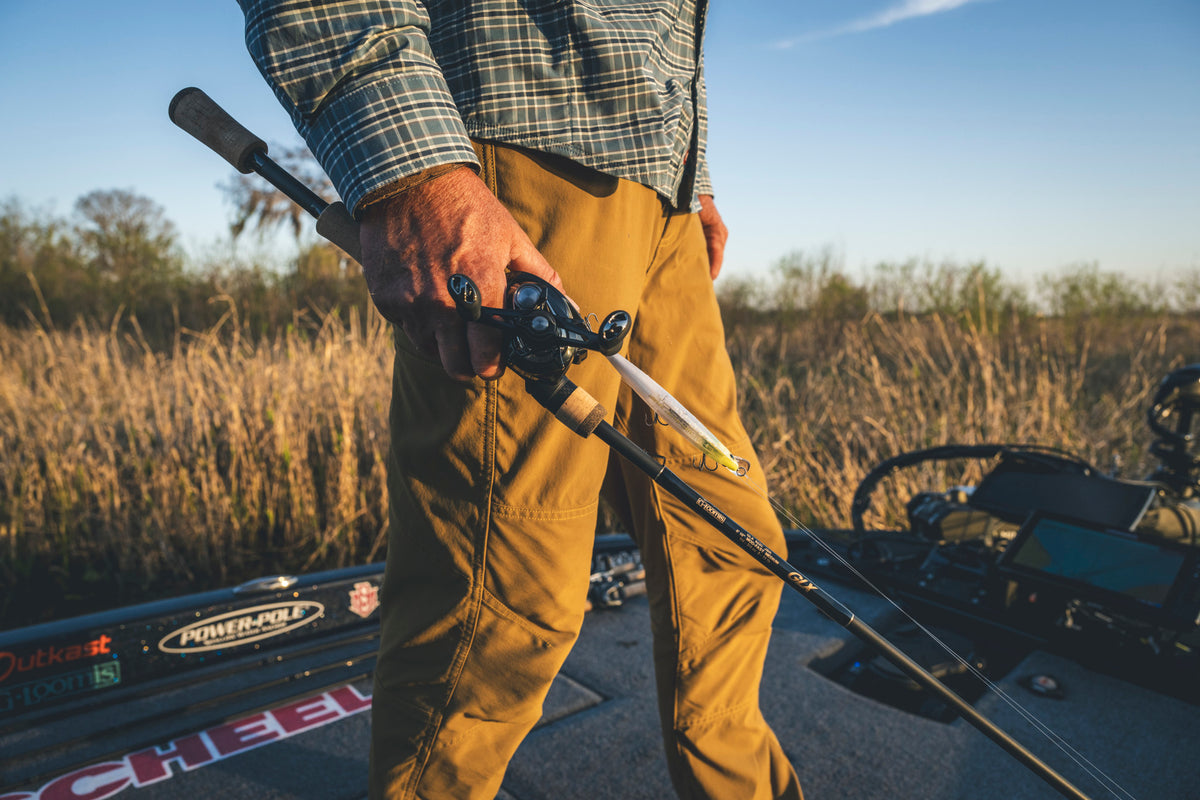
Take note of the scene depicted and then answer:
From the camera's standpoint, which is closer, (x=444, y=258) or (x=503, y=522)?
(x=444, y=258)

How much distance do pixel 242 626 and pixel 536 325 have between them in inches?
58.4

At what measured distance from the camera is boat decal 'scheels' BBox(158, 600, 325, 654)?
1.78 metres

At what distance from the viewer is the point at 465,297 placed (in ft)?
2.71

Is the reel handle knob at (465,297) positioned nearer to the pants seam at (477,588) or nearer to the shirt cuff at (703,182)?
the pants seam at (477,588)

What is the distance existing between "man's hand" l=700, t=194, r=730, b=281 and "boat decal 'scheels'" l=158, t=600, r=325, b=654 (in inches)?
54.5

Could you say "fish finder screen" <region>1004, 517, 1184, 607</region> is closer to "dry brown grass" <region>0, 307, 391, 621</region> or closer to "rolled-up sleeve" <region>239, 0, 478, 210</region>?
"rolled-up sleeve" <region>239, 0, 478, 210</region>

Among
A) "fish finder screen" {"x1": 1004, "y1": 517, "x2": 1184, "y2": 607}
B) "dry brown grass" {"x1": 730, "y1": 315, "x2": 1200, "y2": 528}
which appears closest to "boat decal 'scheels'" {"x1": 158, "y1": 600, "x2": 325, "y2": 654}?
"fish finder screen" {"x1": 1004, "y1": 517, "x2": 1184, "y2": 607}

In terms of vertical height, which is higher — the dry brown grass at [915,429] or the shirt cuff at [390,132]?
the shirt cuff at [390,132]

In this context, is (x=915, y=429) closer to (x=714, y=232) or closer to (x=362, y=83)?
(x=714, y=232)

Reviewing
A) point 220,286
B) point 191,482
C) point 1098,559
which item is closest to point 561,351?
point 1098,559

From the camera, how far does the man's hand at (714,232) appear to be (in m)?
1.69

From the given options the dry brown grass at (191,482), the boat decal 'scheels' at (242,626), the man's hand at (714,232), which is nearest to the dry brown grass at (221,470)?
the dry brown grass at (191,482)

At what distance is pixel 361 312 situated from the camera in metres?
10.1

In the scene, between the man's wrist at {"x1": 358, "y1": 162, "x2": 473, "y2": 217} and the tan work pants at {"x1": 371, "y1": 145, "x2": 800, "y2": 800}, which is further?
the tan work pants at {"x1": 371, "y1": 145, "x2": 800, "y2": 800}
